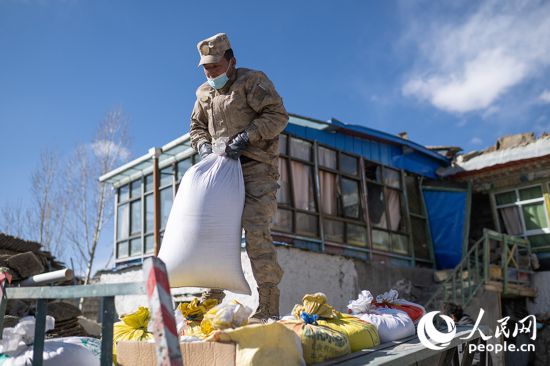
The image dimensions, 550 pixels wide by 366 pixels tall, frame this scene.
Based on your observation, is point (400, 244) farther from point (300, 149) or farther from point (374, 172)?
point (300, 149)

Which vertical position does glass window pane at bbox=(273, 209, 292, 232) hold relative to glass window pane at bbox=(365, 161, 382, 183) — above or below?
below

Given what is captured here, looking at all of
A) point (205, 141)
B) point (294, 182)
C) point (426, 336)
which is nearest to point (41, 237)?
point (294, 182)

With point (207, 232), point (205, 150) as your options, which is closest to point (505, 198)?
point (205, 150)

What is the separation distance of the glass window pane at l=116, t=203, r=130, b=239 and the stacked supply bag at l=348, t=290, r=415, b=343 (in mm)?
8971

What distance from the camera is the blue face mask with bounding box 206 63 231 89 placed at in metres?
3.37

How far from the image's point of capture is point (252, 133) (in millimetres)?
3230

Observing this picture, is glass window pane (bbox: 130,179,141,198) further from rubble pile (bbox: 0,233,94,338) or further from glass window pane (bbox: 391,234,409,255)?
glass window pane (bbox: 391,234,409,255)

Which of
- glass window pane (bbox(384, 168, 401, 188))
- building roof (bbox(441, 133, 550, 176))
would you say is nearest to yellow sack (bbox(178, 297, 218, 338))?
glass window pane (bbox(384, 168, 401, 188))

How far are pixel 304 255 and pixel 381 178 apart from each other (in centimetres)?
367

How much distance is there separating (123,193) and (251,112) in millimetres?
9150

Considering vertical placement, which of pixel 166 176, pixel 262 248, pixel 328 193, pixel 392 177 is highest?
pixel 392 177

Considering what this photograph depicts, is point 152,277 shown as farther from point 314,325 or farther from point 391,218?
point 391,218

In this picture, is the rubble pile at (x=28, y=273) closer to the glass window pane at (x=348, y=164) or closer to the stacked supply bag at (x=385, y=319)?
the stacked supply bag at (x=385, y=319)

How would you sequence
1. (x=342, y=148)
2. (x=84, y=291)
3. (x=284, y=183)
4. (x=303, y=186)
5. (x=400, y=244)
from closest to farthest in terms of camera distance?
(x=84, y=291), (x=284, y=183), (x=303, y=186), (x=342, y=148), (x=400, y=244)
